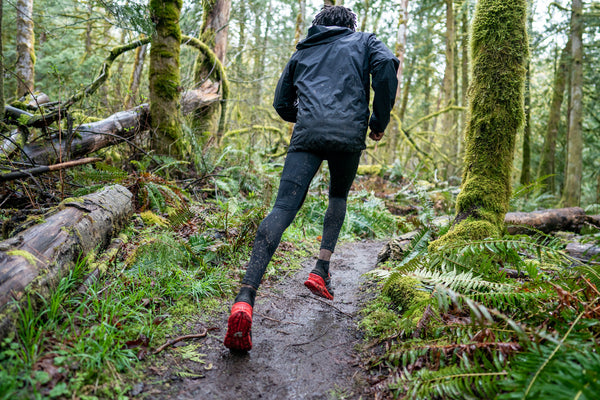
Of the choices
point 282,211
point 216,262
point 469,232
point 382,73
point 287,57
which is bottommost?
point 216,262

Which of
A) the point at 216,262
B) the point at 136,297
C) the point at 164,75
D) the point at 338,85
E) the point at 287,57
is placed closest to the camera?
the point at 136,297

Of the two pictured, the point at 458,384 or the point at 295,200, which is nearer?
the point at 458,384

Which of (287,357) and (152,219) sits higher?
(152,219)

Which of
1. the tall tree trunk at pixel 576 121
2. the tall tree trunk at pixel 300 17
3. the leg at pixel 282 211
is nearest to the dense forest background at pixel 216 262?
the leg at pixel 282 211

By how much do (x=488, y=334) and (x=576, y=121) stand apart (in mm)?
13028

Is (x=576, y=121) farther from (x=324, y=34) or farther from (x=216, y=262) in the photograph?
(x=216, y=262)

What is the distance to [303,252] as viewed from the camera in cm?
511

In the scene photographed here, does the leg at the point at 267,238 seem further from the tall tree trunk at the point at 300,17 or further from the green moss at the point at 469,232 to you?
the tall tree trunk at the point at 300,17

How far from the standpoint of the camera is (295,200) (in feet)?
8.93

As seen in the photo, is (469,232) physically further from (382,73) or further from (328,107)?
(328,107)

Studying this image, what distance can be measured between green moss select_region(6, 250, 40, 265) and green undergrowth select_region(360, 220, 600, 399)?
2.18 metres

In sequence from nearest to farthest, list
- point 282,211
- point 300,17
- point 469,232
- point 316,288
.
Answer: point 282,211 < point 316,288 < point 469,232 < point 300,17

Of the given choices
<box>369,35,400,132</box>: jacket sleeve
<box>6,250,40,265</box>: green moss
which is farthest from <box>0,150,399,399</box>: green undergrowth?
<box>369,35,400,132</box>: jacket sleeve

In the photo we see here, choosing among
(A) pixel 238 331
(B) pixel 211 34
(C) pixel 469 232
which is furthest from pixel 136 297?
(B) pixel 211 34
